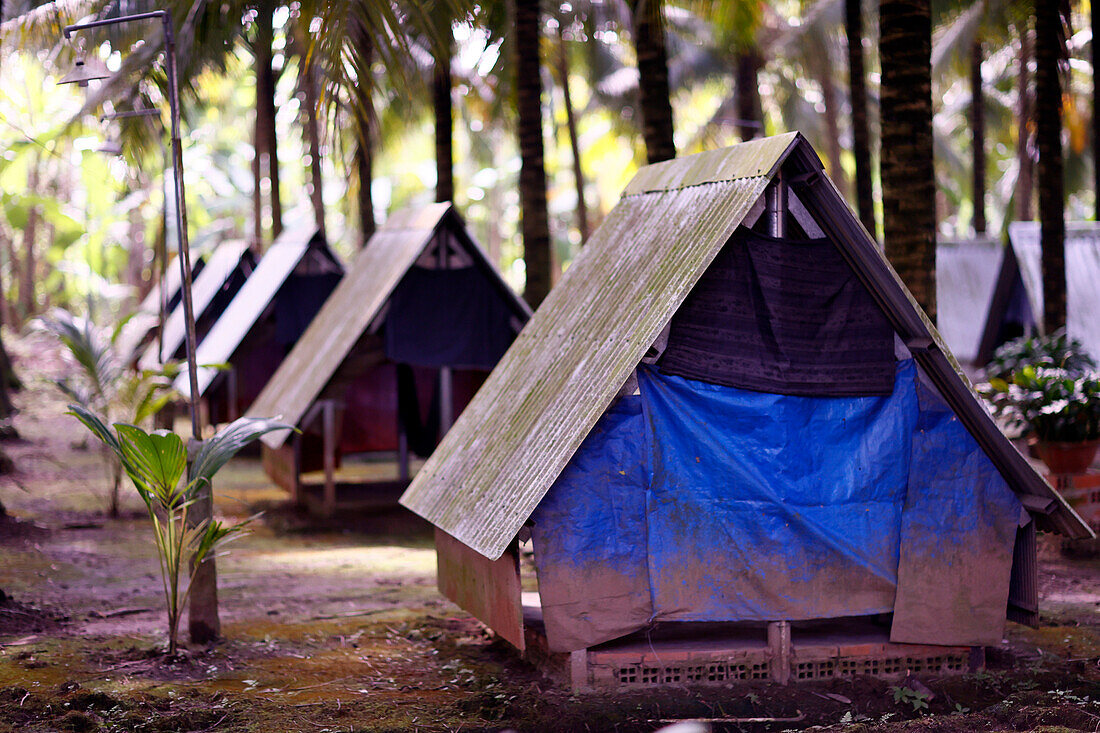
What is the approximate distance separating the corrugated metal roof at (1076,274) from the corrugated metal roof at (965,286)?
312cm

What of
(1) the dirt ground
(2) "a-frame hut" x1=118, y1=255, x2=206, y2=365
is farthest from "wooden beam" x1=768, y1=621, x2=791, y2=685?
(2) "a-frame hut" x1=118, y1=255, x2=206, y2=365

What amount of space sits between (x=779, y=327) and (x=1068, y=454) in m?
4.54

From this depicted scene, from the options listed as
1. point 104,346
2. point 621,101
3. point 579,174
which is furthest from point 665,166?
point 621,101

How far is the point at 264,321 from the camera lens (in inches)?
646

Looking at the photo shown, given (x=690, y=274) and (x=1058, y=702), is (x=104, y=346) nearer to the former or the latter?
(x=690, y=274)

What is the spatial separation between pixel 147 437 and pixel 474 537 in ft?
6.63

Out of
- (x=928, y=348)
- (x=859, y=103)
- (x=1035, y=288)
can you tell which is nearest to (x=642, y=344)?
(x=928, y=348)

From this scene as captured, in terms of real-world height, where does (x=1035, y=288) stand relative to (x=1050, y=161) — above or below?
below

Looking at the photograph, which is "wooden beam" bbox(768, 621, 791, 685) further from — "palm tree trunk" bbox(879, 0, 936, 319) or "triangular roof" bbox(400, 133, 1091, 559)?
"palm tree trunk" bbox(879, 0, 936, 319)

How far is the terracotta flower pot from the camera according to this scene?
9.77 m

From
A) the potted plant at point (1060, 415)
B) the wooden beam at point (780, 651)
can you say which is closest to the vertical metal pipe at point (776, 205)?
the wooden beam at point (780, 651)

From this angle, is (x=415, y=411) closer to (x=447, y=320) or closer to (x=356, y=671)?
(x=447, y=320)

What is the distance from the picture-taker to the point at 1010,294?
16.0m

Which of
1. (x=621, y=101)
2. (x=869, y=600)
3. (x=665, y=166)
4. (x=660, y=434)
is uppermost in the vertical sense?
(x=621, y=101)
